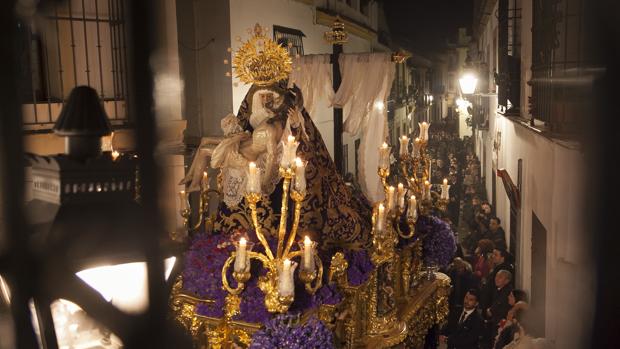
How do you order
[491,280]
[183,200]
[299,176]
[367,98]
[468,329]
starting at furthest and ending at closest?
[367,98] → [491,280] → [468,329] → [183,200] → [299,176]

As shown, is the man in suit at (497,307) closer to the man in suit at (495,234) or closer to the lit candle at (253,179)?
the man in suit at (495,234)

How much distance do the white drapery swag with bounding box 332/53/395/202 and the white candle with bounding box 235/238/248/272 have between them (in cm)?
424

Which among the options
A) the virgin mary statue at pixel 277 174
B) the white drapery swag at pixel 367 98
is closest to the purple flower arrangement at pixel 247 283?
the virgin mary statue at pixel 277 174

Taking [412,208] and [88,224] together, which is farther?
[412,208]

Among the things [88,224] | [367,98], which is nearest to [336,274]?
[88,224]

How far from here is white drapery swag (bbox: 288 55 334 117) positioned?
876 cm

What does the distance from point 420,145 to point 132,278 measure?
17.1 feet

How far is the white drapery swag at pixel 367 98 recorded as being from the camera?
8352mm

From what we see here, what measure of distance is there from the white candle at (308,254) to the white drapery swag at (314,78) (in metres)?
4.71

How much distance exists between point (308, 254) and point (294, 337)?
0.54m

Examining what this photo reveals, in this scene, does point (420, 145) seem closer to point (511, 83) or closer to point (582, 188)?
point (511, 83)

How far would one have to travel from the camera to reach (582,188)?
155cm

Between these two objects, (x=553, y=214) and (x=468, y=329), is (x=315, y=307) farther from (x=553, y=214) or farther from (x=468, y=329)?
(x=468, y=329)

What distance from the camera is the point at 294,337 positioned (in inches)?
159
